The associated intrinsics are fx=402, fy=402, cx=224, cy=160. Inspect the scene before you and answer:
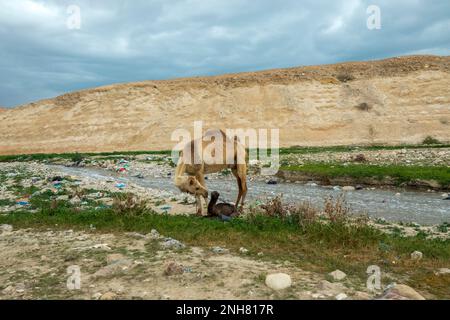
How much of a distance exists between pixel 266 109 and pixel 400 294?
1902 inches

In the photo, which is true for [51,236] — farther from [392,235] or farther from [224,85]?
[224,85]

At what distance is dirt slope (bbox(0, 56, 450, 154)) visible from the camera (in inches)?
1807

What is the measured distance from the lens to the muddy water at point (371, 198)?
12633 millimetres

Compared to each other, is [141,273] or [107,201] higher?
[107,201]

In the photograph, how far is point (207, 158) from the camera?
10867 mm

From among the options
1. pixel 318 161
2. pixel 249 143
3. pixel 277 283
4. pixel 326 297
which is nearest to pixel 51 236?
pixel 277 283

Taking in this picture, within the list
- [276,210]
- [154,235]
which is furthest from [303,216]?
[154,235]

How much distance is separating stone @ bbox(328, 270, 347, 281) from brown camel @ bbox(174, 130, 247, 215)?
4625mm

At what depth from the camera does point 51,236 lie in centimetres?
920

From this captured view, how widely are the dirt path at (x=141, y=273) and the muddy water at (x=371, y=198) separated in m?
6.56

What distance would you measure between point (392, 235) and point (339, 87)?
4881 centimetres

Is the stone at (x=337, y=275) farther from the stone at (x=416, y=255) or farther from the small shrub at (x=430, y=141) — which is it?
the small shrub at (x=430, y=141)

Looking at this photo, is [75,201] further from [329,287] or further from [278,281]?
[329,287]

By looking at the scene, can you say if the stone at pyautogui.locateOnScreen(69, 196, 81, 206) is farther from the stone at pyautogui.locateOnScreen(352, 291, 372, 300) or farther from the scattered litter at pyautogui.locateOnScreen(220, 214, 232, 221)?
the stone at pyautogui.locateOnScreen(352, 291, 372, 300)
